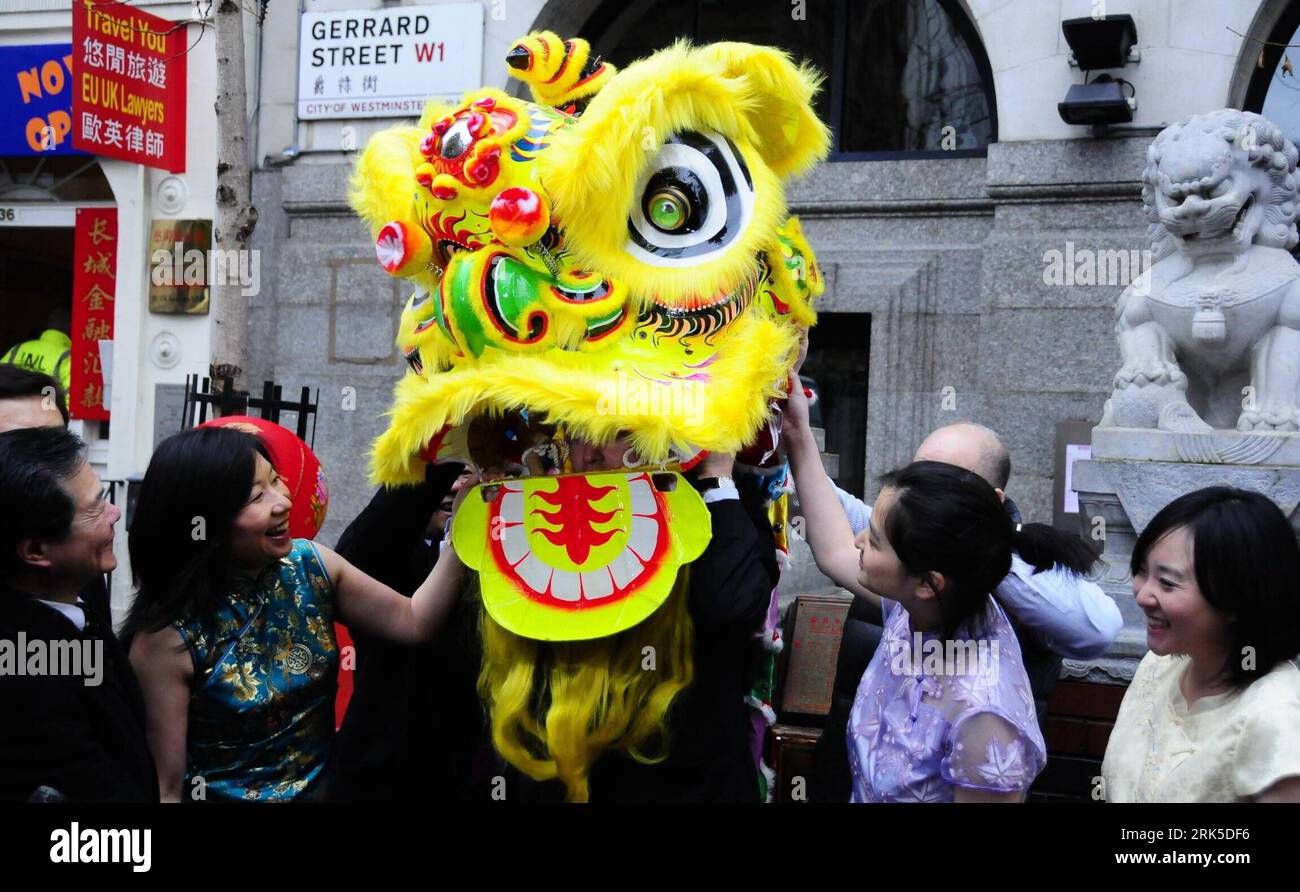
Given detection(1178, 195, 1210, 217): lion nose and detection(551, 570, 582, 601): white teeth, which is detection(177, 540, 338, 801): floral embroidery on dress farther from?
detection(1178, 195, 1210, 217): lion nose

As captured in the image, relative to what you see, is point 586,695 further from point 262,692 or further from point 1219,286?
point 1219,286

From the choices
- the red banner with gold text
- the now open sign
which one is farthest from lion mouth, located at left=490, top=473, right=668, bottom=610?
the now open sign

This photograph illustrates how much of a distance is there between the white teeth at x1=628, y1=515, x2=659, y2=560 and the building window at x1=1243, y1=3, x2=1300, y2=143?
5.93m

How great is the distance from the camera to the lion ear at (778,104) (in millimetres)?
2482

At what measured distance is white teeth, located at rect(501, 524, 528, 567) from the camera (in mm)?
A: 2383

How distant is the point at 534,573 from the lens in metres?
2.37

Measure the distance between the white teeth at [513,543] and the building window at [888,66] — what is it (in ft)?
18.6

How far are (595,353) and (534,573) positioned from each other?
46 centimetres

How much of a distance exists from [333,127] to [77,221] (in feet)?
8.19

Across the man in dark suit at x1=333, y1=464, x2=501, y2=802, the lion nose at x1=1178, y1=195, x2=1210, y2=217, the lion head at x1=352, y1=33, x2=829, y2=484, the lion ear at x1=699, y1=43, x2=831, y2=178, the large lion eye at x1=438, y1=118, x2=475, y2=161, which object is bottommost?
the man in dark suit at x1=333, y1=464, x2=501, y2=802

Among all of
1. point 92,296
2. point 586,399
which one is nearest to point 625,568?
point 586,399

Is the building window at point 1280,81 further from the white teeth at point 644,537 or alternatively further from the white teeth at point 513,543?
the white teeth at point 513,543

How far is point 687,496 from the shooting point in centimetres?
234

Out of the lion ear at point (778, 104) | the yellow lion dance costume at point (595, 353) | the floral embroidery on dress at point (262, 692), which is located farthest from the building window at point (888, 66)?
the floral embroidery on dress at point (262, 692)
